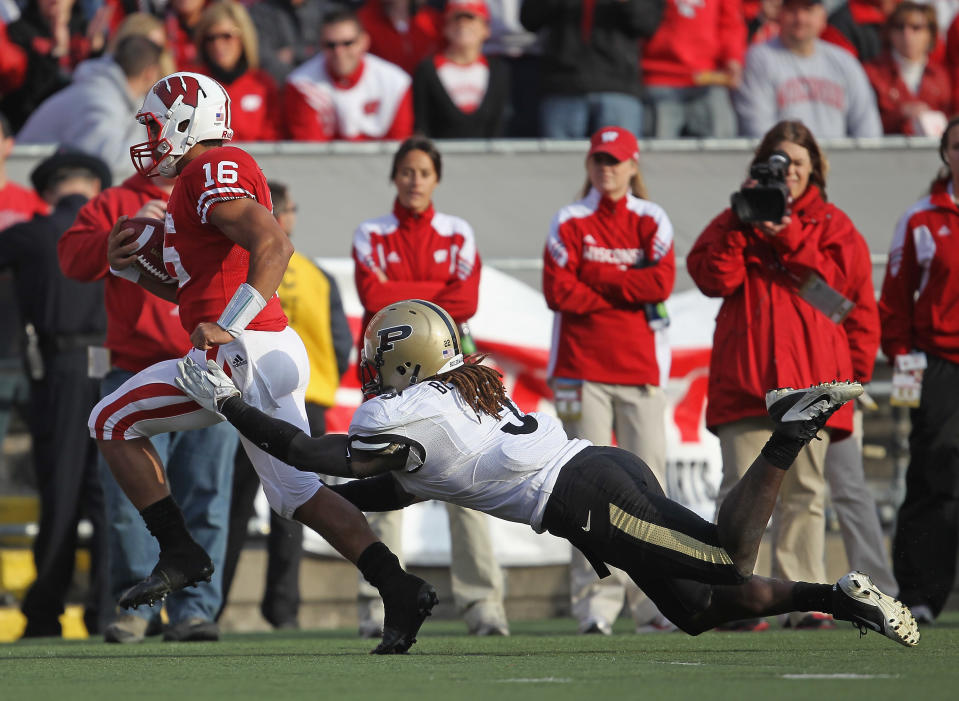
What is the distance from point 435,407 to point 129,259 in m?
1.57

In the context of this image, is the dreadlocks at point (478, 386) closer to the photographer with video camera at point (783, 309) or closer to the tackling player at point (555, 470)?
the tackling player at point (555, 470)

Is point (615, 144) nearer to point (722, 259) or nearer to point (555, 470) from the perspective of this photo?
point (722, 259)

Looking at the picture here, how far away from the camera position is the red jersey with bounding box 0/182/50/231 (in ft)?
31.4

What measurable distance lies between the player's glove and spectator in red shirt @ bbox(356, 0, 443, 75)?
256 inches

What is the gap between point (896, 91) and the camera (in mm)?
11898

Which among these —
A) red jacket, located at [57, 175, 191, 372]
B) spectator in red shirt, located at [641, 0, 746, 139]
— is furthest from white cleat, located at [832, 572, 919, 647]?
spectator in red shirt, located at [641, 0, 746, 139]

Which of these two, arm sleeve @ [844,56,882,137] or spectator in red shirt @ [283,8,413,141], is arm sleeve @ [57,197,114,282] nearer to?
spectator in red shirt @ [283,8,413,141]

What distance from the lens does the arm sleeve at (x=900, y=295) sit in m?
7.96

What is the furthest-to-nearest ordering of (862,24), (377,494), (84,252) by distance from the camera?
(862,24) < (84,252) < (377,494)

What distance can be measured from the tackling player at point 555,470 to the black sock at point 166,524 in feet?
1.90

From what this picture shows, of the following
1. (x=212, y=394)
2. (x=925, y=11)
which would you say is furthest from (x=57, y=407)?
(x=925, y=11)

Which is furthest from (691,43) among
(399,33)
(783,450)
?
(783,450)

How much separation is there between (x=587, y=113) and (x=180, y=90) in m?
5.15

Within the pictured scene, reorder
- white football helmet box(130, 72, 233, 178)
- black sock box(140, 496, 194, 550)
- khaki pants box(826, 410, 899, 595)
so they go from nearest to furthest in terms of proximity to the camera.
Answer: black sock box(140, 496, 194, 550) → white football helmet box(130, 72, 233, 178) → khaki pants box(826, 410, 899, 595)
